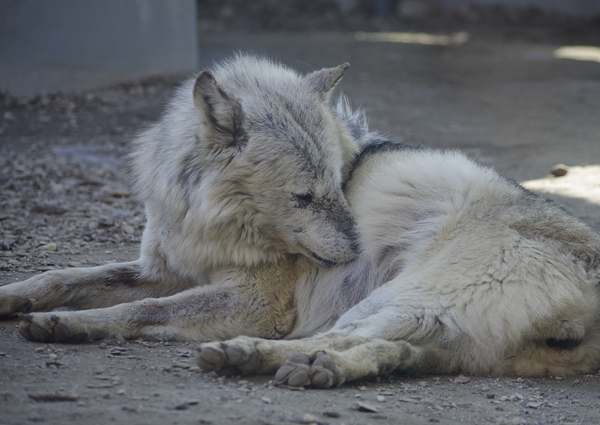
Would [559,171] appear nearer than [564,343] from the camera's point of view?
No

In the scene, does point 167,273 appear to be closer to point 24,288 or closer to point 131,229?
point 24,288

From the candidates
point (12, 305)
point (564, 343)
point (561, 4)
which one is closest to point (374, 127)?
point (564, 343)

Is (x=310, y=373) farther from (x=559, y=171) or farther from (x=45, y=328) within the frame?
(x=559, y=171)

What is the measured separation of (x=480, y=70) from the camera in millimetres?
12344

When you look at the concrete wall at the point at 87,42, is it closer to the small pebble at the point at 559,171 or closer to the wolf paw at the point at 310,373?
the small pebble at the point at 559,171

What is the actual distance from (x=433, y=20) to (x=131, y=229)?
15.6 meters

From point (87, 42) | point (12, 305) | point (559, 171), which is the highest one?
point (87, 42)

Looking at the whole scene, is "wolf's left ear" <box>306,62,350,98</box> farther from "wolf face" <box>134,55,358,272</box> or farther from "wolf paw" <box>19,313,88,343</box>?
"wolf paw" <box>19,313,88,343</box>

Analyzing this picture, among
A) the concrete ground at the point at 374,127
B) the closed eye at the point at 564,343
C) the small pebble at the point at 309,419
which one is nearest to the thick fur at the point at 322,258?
the closed eye at the point at 564,343

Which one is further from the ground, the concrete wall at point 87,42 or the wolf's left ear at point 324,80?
the concrete wall at point 87,42

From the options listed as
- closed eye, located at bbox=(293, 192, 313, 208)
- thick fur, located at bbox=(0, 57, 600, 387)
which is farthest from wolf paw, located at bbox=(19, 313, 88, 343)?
closed eye, located at bbox=(293, 192, 313, 208)

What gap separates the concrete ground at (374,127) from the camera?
2.21 metres

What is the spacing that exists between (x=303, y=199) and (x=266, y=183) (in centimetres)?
21

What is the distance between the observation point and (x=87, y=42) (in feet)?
29.3
